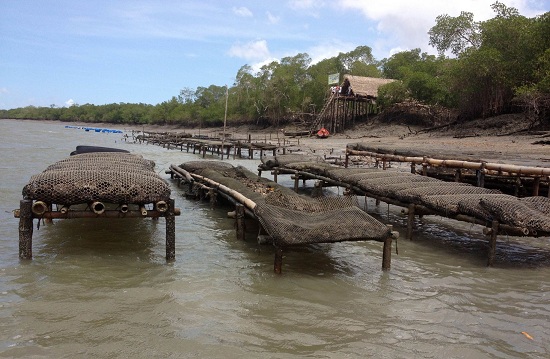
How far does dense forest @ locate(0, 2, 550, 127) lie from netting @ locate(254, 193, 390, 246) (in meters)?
15.0

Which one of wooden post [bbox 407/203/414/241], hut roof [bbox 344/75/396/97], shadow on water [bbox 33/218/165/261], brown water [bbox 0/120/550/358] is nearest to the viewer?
brown water [bbox 0/120/550/358]

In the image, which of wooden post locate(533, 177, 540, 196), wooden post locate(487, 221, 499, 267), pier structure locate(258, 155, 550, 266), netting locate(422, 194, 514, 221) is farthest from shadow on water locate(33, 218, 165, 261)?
wooden post locate(533, 177, 540, 196)

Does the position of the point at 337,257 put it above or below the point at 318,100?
below

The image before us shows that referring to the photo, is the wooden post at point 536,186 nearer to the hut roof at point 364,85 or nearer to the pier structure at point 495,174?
the pier structure at point 495,174

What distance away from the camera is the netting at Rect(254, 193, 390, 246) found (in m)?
5.89

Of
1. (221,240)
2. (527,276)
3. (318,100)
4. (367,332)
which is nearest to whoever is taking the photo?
(367,332)

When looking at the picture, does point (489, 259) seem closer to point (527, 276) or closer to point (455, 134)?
point (527, 276)

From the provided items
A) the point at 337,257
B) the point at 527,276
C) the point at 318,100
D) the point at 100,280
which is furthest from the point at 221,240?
the point at 318,100

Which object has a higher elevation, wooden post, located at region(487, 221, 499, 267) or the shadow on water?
wooden post, located at region(487, 221, 499, 267)

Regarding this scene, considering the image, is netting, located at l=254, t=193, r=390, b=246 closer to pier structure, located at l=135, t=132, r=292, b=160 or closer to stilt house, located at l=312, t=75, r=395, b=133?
pier structure, located at l=135, t=132, r=292, b=160

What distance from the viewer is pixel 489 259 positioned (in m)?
7.02

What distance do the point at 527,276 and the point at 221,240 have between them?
4.99m

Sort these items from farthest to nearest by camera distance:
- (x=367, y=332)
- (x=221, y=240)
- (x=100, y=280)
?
(x=221, y=240) → (x=100, y=280) → (x=367, y=332)

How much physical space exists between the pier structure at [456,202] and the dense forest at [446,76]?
11761 mm
